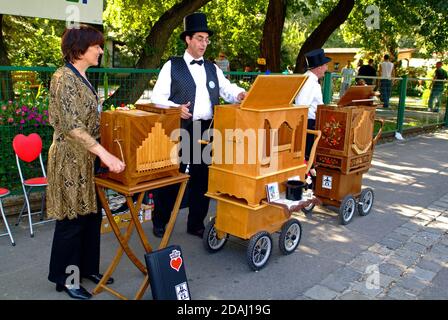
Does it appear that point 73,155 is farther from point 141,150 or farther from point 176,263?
point 176,263

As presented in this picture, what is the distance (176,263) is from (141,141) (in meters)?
0.88

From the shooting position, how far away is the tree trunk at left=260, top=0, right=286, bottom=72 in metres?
11.5

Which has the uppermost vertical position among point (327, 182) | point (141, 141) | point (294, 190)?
point (141, 141)

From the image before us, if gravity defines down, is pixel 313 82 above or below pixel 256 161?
above

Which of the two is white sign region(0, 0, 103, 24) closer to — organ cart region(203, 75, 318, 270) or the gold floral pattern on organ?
organ cart region(203, 75, 318, 270)

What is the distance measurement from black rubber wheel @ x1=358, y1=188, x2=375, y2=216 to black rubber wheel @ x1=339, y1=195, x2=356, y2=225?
0.46 ft

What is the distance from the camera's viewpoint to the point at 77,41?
3.11 meters

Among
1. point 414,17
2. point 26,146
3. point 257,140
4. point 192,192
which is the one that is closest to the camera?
point 257,140

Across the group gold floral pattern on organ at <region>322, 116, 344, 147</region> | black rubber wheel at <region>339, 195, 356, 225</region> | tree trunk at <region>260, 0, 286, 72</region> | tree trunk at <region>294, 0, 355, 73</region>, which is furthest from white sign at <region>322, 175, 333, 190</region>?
tree trunk at <region>294, 0, 355, 73</region>

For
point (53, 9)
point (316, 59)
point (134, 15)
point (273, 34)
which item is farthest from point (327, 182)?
point (134, 15)

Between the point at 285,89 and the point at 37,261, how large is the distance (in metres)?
2.60

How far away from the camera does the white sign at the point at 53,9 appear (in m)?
5.98

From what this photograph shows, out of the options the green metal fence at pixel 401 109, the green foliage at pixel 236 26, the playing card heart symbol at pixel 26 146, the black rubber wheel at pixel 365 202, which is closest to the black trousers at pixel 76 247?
the playing card heart symbol at pixel 26 146
